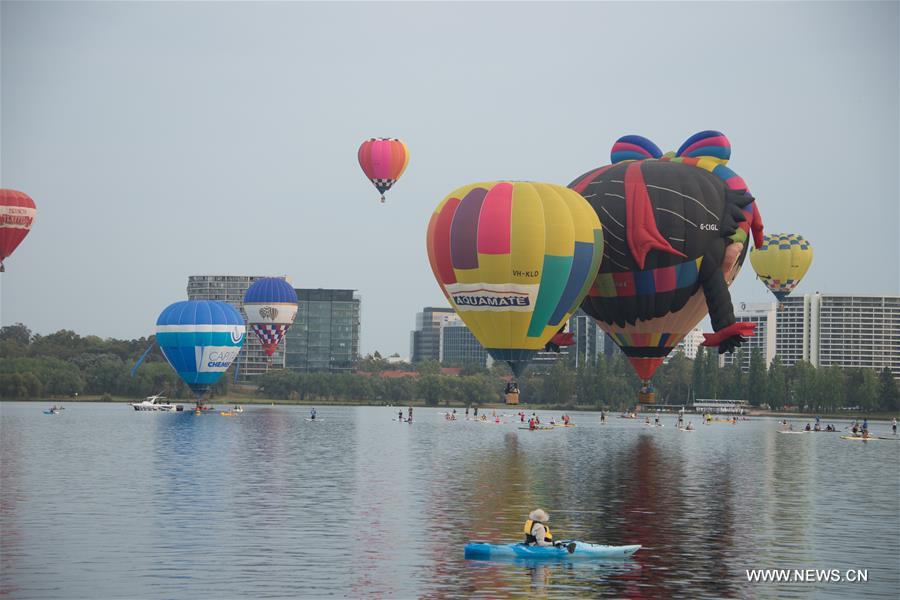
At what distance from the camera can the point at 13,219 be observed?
127938mm

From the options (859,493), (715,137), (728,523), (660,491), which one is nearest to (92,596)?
(728,523)

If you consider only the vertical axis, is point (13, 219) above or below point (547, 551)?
above

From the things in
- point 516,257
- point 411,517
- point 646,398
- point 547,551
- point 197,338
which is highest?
point 516,257

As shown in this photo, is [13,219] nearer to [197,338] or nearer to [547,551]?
[197,338]

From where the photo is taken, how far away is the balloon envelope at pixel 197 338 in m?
140

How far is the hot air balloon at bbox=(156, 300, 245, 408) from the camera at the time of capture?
5507 inches

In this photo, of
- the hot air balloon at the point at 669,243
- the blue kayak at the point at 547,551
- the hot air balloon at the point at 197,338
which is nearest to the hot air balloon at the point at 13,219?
the hot air balloon at the point at 197,338

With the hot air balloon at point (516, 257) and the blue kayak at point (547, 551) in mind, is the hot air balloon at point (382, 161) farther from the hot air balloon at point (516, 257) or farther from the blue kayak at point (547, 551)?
the blue kayak at point (547, 551)

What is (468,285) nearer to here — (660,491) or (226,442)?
(660,491)

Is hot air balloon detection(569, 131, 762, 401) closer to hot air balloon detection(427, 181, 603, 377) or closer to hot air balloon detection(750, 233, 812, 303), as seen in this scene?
hot air balloon detection(427, 181, 603, 377)

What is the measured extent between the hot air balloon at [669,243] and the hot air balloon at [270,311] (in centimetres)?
10251

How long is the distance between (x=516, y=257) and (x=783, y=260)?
74.6 metres

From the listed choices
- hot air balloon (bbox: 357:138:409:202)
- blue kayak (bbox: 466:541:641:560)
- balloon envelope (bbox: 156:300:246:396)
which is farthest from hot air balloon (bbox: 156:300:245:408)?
blue kayak (bbox: 466:541:641:560)

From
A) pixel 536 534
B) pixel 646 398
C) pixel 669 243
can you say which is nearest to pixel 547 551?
pixel 536 534
